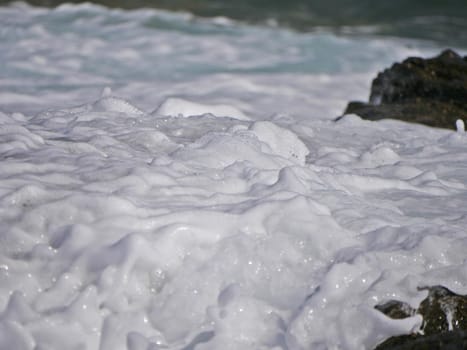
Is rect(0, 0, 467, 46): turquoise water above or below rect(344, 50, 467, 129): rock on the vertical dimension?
below

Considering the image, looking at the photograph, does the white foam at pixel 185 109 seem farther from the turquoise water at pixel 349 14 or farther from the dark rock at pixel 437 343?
the turquoise water at pixel 349 14

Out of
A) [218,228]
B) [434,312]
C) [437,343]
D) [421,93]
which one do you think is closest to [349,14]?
[421,93]

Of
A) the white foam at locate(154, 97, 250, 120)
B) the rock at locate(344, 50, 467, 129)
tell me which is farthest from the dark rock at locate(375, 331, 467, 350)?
the rock at locate(344, 50, 467, 129)

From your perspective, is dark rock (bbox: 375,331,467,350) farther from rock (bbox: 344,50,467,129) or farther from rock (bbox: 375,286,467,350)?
rock (bbox: 344,50,467,129)

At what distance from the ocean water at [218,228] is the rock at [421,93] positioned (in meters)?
0.31

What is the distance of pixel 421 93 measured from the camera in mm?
5652

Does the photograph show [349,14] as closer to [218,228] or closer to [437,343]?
[218,228]

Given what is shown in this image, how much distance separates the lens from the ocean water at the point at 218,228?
259 centimetres

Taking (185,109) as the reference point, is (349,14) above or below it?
below

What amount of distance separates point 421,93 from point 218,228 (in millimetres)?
3179

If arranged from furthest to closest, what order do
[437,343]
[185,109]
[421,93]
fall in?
1. [421,93]
2. [185,109]
3. [437,343]

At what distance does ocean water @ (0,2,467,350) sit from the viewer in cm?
259

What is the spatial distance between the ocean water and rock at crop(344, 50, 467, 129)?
31 centimetres

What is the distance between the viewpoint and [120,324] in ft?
8.44
